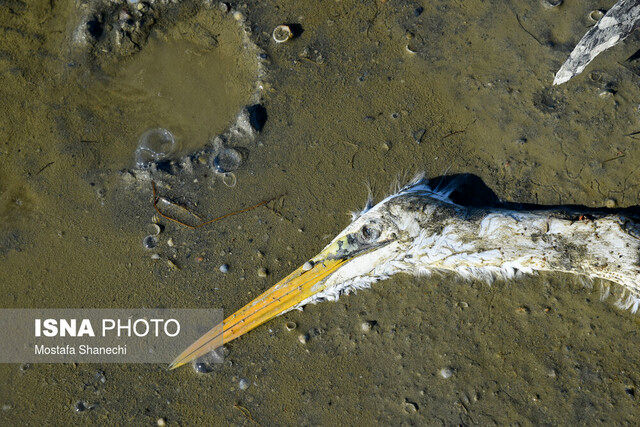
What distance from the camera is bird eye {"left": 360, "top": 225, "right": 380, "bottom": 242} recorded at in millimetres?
3275

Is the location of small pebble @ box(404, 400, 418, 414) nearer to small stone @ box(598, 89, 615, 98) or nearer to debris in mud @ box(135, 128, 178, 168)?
debris in mud @ box(135, 128, 178, 168)

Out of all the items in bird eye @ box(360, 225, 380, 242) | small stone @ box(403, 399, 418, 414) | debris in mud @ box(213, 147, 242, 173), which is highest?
debris in mud @ box(213, 147, 242, 173)

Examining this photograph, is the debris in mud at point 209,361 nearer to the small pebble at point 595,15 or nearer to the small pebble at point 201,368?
the small pebble at point 201,368

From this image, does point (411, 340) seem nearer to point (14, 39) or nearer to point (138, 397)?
point (138, 397)

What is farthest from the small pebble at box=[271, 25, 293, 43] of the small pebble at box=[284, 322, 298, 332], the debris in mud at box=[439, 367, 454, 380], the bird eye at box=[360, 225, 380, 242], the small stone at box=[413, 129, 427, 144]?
the debris in mud at box=[439, 367, 454, 380]

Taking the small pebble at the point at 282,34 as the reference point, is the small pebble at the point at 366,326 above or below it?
below

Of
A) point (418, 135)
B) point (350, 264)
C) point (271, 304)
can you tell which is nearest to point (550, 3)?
point (418, 135)

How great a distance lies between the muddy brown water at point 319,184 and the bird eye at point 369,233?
31 centimetres

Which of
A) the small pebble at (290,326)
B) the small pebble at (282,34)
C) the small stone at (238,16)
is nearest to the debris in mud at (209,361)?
the small pebble at (290,326)

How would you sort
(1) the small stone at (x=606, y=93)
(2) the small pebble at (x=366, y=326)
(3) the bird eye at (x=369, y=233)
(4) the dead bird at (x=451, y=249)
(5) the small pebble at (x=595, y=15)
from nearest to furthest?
(4) the dead bird at (x=451, y=249) < (3) the bird eye at (x=369, y=233) < (2) the small pebble at (x=366, y=326) < (1) the small stone at (x=606, y=93) < (5) the small pebble at (x=595, y=15)

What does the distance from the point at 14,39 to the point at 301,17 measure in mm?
2407

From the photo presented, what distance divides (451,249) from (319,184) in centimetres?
114

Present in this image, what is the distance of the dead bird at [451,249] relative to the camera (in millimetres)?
3145

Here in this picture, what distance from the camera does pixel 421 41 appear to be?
11.9ft
